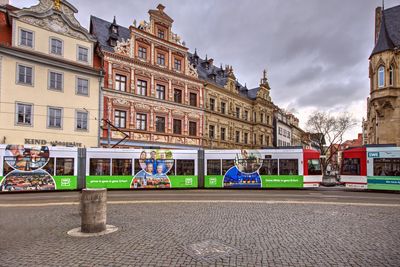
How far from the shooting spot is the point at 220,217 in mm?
9828

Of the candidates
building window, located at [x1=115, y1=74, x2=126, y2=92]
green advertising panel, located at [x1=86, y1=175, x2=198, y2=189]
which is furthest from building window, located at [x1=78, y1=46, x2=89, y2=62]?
green advertising panel, located at [x1=86, y1=175, x2=198, y2=189]

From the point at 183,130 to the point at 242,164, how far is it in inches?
508

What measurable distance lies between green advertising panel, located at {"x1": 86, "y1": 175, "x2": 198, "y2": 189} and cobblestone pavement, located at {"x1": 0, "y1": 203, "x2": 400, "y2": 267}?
330 inches

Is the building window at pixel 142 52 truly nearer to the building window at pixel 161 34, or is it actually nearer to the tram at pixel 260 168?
the building window at pixel 161 34

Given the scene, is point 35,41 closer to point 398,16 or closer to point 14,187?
point 14,187

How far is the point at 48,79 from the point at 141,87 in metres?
8.88

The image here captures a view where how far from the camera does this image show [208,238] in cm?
710

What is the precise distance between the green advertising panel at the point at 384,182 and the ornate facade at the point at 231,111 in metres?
19.2

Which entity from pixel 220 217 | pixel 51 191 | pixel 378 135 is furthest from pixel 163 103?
pixel 378 135

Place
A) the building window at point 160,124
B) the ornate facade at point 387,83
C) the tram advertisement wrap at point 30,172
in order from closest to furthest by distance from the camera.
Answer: the tram advertisement wrap at point 30,172 < the ornate facade at point 387,83 < the building window at point 160,124

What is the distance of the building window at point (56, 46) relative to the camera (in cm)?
2486

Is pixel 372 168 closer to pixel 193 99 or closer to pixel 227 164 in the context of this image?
pixel 227 164

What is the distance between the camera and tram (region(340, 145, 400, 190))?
19672 millimetres

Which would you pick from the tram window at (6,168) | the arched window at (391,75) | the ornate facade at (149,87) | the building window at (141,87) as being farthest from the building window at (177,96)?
the arched window at (391,75)
